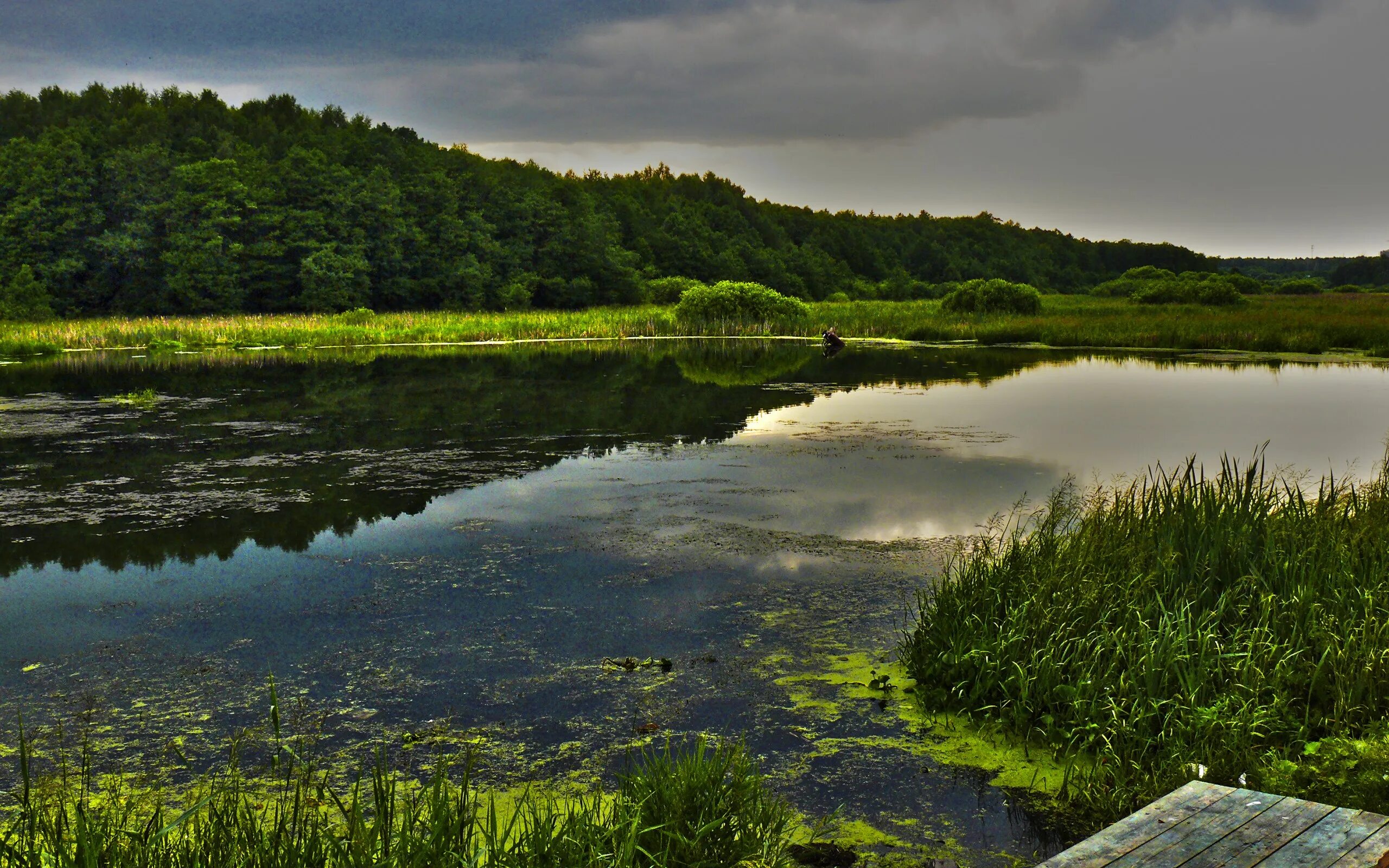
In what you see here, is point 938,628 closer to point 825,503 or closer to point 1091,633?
point 1091,633

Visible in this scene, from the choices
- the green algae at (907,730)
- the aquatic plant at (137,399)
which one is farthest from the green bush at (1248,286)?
the green algae at (907,730)

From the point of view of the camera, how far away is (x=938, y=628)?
5.69m

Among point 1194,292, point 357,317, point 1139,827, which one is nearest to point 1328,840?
point 1139,827

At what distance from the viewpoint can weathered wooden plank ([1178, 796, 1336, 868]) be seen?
292 centimetres

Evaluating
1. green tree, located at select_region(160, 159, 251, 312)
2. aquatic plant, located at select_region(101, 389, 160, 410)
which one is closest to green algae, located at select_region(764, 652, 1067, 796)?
aquatic plant, located at select_region(101, 389, 160, 410)

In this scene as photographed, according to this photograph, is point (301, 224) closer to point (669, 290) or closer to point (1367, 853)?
point (669, 290)

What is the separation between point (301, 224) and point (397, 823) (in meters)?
58.9

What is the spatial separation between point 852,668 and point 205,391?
714 inches

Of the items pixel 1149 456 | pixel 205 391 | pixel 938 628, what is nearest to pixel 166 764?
pixel 938 628

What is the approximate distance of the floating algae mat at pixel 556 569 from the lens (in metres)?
4.78

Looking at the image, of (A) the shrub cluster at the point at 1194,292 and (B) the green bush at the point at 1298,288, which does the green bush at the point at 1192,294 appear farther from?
(B) the green bush at the point at 1298,288

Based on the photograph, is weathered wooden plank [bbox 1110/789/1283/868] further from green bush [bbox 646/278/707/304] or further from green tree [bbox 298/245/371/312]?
green bush [bbox 646/278/707/304]

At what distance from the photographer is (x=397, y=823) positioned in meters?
3.82

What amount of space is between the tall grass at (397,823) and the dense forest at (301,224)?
174 ft
